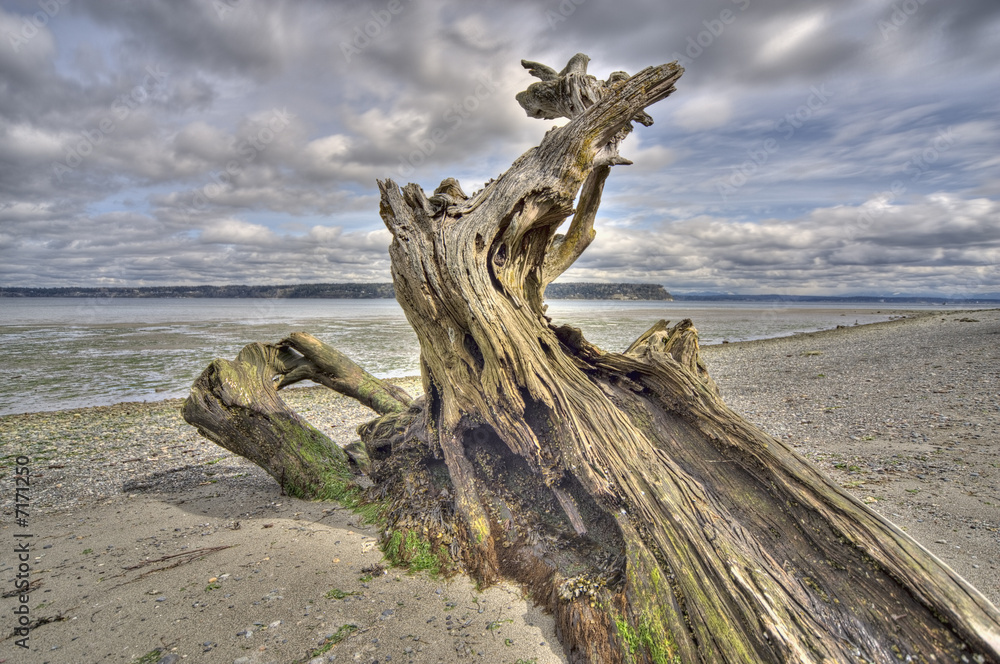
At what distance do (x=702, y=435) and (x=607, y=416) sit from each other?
1.07m

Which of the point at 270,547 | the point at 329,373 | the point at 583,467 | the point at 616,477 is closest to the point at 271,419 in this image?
the point at 329,373

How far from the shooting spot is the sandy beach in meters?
3.76

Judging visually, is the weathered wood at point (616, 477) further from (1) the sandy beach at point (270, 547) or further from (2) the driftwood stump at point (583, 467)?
(1) the sandy beach at point (270, 547)

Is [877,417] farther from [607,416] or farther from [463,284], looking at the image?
[463,284]

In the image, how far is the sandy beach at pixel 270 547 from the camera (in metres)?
3.76

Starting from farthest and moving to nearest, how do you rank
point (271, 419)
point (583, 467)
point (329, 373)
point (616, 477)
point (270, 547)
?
1. point (329, 373)
2. point (271, 419)
3. point (270, 547)
4. point (583, 467)
5. point (616, 477)

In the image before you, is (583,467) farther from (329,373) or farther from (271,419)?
(329,373)

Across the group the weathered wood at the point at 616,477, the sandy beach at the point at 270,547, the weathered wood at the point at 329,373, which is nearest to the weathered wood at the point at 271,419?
the weathered wood at the point at 329,373

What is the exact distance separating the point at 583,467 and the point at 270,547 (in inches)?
143

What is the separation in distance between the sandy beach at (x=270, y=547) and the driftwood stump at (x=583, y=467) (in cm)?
58

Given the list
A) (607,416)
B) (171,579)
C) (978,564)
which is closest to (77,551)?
(171,579)

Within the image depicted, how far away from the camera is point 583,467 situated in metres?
4.57

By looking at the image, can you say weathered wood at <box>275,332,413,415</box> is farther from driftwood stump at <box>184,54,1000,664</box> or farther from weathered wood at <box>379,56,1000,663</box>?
weathered wood at <box>379,56,1000,663</box>

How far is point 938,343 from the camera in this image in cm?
2148
